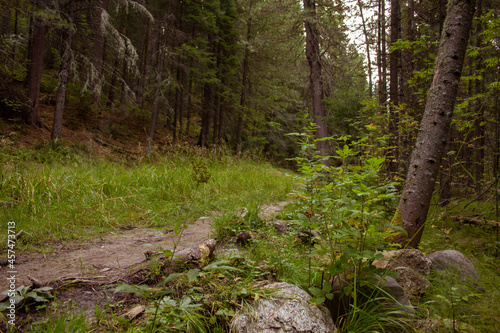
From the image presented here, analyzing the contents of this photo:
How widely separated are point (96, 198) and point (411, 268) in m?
4.29

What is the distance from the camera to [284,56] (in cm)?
923

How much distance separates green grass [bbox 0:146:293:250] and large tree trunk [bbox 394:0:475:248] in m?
2.35

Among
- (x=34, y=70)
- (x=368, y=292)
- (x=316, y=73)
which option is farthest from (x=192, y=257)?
(x=34, y=70)

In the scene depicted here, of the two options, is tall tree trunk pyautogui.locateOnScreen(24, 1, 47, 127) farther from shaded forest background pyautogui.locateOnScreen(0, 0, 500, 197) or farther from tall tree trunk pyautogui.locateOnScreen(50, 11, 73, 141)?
tall tree trunk pyautogui.locateOnScreen(50, 11, 73, 141)

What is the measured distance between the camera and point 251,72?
15.6m

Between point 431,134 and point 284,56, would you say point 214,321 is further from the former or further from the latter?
point 284,56

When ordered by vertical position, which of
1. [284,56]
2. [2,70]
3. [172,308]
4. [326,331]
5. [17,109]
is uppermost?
[284,56]

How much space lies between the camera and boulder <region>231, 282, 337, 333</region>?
1521mm

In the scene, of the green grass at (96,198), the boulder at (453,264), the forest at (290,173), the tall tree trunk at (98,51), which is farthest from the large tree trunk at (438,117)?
the tall tree trunk at (98,51)

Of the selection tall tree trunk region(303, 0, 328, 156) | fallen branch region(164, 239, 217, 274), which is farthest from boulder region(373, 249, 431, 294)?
tall tree trunk region(303, 0, 328, 156)

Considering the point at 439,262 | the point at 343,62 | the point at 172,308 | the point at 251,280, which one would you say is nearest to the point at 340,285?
the point at 251,280

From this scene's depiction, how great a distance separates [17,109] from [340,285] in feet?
42.1

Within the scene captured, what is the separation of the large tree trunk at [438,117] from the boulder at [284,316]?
5.69 feet

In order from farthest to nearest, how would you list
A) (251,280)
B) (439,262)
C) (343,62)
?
(343,62) < (439,262) < (251,280)
